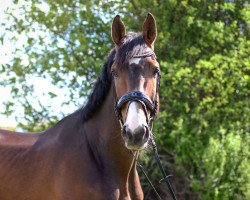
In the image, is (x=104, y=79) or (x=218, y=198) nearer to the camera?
(x=104, y=79)

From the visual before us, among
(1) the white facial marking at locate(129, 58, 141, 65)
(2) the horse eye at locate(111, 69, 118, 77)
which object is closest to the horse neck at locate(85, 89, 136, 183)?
(2) the horse eye at locate(111, 69, 118, 77)

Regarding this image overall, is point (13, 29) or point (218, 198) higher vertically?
point (13, 29)

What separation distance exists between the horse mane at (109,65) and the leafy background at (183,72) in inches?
139

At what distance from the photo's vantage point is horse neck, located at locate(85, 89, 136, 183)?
3.99 m

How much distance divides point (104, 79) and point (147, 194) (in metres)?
4.64

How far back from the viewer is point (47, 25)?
8.66m

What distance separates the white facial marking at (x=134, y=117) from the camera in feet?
11.3

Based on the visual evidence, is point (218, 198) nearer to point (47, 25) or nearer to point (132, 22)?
point (132, 22)

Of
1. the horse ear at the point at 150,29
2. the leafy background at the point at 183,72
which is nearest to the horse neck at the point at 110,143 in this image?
the horse ear at the point at 150,29

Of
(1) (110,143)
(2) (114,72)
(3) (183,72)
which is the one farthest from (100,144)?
(3) (183,72)

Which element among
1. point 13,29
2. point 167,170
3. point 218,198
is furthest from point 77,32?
point 218,198

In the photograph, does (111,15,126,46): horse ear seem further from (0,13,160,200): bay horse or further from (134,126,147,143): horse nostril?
(134,126,147,143): horse nostril

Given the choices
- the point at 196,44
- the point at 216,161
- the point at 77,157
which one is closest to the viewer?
the point at 77,157

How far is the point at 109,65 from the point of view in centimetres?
408
